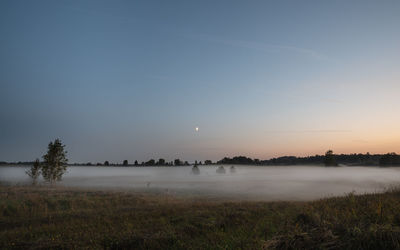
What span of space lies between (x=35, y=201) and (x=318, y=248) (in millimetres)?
30623

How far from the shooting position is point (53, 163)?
6594cm

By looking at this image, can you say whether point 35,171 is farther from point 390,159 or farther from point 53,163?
point 390,159

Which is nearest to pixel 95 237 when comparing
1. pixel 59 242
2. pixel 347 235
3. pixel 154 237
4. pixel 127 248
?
pixel 59 242

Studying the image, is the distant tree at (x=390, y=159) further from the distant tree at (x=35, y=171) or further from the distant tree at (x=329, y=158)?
the distant tree at (x=35, y=171)

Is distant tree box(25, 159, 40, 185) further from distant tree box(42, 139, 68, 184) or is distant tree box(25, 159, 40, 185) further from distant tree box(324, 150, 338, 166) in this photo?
distant tree box(324, 150, 338, 166)

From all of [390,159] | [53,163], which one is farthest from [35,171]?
[390,159]

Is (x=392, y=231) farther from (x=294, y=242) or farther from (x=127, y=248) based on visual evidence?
(x=127, y=248)

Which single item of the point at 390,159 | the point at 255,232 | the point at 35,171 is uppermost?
the point at 255,232

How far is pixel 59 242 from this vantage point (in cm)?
909

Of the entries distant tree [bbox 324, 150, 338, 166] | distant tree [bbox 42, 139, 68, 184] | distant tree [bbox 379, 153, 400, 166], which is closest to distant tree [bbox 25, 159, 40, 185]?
distant tree [bbox 42, 139, 68, 184]

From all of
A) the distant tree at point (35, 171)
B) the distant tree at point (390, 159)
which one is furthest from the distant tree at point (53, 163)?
the distant tree at point (390, 159)

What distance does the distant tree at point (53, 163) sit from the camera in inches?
2564

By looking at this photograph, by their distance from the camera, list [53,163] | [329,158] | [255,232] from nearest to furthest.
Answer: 1. [255,232]
2. [53,163]
3. [329,158]

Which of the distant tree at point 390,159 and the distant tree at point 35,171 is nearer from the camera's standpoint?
the distant tree at point 35,171
